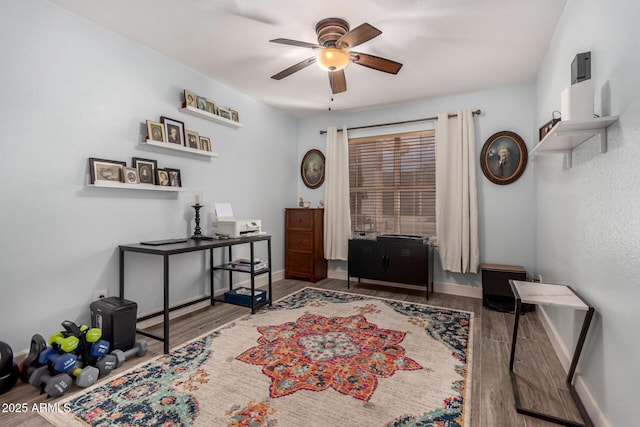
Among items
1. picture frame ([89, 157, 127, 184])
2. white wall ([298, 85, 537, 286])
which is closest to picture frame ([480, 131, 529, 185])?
white wall ([298, 85, 537, 286])

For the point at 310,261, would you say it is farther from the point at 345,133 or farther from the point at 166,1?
the point at 166,1

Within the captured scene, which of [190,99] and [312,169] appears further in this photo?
[312,169]

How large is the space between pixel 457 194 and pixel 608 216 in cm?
235

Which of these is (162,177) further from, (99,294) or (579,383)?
(579,383)

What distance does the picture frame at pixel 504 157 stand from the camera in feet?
11.7

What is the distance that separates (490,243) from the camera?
A: 12.3ft

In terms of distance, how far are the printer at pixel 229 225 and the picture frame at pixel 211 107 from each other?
102cm

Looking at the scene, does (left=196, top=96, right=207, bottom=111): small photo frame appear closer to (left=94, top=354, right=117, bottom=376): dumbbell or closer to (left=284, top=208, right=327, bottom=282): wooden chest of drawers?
(left=284, top=208, right=327, bottom=282): wooden chest of drawers

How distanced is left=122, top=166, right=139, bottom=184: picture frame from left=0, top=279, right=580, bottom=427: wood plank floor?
1328 mm

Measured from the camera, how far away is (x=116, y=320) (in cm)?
215

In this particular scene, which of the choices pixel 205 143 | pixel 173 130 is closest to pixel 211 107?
pixel 205 143

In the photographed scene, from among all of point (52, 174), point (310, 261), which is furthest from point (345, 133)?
point (52, 174)

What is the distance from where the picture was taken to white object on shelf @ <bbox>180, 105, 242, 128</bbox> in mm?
3049

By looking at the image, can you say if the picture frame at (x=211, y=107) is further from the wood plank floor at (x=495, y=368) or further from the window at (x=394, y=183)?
the wood plank floor at (x=495, y=368)
